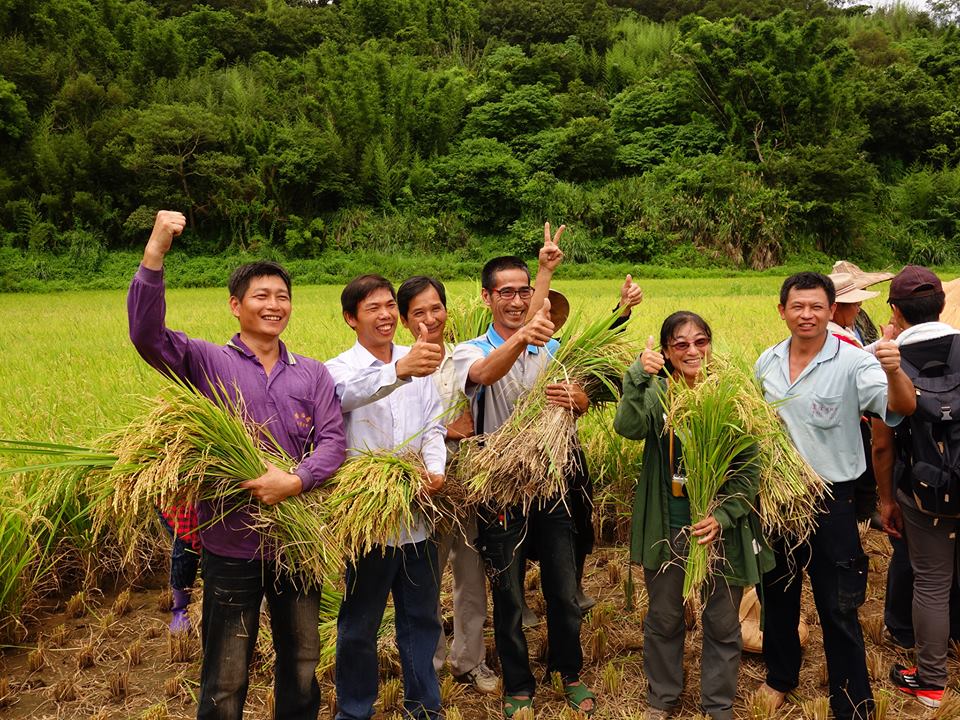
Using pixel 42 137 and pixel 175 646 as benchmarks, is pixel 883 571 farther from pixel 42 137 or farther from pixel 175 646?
pixel 42 137

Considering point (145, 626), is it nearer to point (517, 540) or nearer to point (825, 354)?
point (517, 540)

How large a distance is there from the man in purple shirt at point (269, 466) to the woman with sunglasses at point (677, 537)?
114 centimetres

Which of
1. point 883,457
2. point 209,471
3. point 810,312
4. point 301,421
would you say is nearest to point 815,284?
point 810,312

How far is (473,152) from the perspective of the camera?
2670 centimetres

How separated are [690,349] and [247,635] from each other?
1830mm

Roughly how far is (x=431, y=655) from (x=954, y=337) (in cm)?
225

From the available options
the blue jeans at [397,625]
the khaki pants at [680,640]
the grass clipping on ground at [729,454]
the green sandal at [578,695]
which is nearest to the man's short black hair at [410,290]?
the blue jeans at [397,625]

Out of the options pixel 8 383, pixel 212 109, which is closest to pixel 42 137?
pixel 212 109

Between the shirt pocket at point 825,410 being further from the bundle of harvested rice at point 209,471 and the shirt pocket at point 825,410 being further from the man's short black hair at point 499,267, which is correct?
the bundle of harvested rice at point 209,471

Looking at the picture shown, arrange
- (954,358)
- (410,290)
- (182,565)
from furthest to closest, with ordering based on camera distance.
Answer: (182,565) → (410,290) → (954,358)

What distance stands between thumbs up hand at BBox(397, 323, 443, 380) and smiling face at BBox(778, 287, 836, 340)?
1324 mm

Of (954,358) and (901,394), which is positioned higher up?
(954,358)

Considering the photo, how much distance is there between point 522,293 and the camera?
2904 millimetres

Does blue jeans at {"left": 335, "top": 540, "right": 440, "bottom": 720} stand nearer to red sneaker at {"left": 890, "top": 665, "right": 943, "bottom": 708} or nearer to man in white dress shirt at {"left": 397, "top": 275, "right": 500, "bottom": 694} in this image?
man in white dress shirt at {"left": 397, "top": 275, "right": 500, "bottom": 694}
